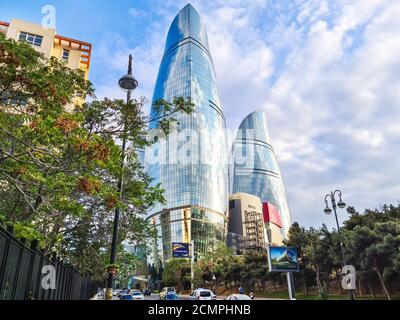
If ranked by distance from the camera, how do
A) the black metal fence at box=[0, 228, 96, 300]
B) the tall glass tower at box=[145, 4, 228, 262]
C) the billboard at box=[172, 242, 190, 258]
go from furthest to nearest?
the tall glass tower at box=[145, 4, 228, 262] → the billboard at box=[172, 242, 190, 258] → the black metal fence at box=[0, 228, 96, 300]

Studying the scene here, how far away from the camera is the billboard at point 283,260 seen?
111 ft

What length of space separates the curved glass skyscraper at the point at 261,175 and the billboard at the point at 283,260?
144m

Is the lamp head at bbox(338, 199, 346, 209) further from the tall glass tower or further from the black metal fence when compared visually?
the tall glass tower

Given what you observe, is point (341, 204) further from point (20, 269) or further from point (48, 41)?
point (48, 41)

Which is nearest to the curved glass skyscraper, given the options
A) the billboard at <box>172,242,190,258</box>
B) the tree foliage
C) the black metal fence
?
the billboard at <box>172,242,190,258</box>

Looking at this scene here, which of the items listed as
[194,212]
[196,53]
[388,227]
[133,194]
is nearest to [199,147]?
[194,212]

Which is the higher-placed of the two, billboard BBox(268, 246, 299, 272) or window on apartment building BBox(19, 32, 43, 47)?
window on apartment building BBox(19, 32, 43, 47)

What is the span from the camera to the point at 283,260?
34.3 meters

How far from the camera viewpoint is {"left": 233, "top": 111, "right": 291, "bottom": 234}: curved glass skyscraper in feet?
584

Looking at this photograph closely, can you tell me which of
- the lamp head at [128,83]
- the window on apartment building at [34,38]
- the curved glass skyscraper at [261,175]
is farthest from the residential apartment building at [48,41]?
the curved glass skyscraper at [261,175]

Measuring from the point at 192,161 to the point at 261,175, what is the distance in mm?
86042

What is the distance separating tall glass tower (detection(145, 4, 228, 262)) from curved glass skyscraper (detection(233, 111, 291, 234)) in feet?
223

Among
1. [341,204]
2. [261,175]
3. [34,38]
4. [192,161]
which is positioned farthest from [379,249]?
[261,175]

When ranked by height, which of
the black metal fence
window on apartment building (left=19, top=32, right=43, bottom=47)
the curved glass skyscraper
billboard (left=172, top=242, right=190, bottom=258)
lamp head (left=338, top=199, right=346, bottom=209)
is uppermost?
the curved glass skyscraper
